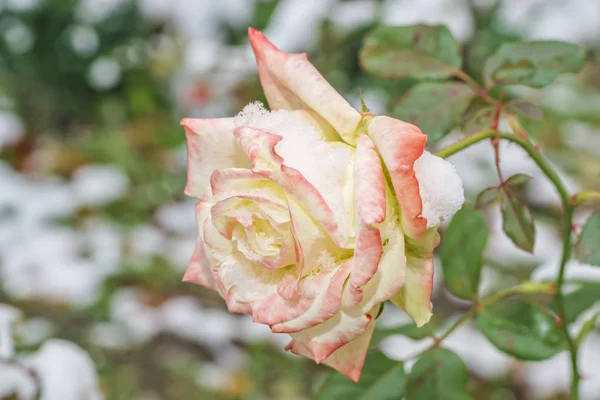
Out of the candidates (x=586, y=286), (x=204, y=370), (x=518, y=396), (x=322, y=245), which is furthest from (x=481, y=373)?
(x=322, y=245)

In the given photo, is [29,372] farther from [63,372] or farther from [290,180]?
[290,180]

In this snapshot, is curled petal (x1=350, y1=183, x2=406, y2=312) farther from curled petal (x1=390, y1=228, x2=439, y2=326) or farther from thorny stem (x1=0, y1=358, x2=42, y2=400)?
thorny stem (x1=0, y1=358, x2=42, y2=400)

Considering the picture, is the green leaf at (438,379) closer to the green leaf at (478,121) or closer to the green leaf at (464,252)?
the green leaf at (464,252)

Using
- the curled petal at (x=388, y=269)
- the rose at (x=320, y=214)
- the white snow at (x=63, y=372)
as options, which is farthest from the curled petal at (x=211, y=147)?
Answer: the white snow at (x=63, y=372)

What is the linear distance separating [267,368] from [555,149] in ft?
4.81

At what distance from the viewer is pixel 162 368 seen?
6.28 ft

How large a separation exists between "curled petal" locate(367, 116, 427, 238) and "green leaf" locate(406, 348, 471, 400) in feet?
0.67

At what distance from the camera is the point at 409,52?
55 centimetres

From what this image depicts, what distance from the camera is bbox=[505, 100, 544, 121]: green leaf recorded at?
1.61 feet

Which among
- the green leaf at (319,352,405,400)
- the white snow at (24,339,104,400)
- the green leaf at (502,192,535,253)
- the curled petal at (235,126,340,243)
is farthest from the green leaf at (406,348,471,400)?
the white snow at (24,339,104,400)

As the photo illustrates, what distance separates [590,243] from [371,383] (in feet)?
0.69

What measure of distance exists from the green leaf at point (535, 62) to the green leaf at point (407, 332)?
8.8 inches

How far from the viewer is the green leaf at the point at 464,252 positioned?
0.55m

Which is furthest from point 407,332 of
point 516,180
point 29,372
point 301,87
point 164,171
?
point 164,171
